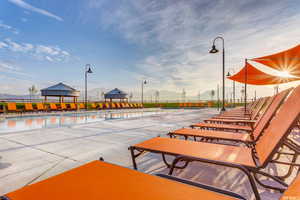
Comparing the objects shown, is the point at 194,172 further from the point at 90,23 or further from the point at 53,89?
the point at 53,89

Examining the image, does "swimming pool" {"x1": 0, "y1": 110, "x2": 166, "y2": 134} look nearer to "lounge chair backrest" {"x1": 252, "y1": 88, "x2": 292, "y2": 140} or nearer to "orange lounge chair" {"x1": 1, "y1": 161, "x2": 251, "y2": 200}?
"orange lounge chair" {"x1": 1, "y1": 161, "x2": 251, "y2": 200}

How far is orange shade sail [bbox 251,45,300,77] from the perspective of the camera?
4352 mm

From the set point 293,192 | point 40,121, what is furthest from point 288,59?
point 40,121

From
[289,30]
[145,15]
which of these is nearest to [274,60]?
[289,30]

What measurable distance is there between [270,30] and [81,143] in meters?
10.6

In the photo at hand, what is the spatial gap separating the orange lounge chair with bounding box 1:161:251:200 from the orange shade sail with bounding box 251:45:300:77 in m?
5.14

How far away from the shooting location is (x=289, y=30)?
7.14 meters

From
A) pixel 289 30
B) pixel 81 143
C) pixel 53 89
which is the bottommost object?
pixel 81 143

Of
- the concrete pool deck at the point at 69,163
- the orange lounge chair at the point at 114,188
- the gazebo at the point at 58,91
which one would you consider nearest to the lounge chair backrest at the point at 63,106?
the gazebo at the point at 58,91

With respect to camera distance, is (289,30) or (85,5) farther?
(85,5)

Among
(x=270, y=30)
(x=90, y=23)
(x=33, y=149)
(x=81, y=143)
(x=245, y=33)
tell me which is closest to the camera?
(x=33, y=149)

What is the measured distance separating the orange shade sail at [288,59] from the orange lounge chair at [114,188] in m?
5.14

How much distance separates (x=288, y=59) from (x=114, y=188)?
261 inches

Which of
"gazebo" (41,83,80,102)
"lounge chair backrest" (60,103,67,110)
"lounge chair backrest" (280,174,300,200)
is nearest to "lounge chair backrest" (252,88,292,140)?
"lounge chair backrest" (280,174,300,200)
